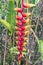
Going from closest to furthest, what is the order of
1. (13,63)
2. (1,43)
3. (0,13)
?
(0,13) → (13,63) → (1,43)

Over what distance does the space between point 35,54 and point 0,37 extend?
1.12 ft

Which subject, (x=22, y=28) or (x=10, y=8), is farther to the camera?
(x=10, y=8)

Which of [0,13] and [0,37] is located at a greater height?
[0,13]

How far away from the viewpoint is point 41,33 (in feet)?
5.60

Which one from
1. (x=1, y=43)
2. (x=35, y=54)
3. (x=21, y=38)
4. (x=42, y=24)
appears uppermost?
(x=21, y=38)

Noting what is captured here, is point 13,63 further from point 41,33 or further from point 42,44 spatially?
point 42,44

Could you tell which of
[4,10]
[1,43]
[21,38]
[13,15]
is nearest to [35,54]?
[1,43]

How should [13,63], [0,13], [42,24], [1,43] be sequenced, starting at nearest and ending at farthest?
[0,13]
[13,63]
[1,43]
[42,24]

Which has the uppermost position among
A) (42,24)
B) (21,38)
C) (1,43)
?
(21,38)

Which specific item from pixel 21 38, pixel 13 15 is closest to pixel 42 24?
pixel 13 15

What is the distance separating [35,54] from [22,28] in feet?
2.69

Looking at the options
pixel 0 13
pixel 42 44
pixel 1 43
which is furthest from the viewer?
pixel 1 43

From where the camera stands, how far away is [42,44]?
3.57ft

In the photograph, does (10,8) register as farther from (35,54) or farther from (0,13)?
(35,54)
